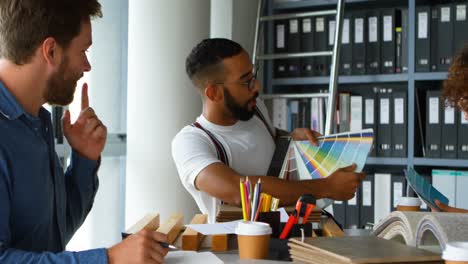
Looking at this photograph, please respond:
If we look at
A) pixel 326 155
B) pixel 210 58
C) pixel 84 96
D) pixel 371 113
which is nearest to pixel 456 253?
pixel 84 96

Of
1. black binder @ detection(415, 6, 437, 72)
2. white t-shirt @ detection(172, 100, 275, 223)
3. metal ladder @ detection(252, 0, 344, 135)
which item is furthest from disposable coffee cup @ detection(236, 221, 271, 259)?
black binder @ detection(415, 6, 437, 72)

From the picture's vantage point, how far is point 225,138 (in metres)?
2.16

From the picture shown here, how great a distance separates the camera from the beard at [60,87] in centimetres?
129

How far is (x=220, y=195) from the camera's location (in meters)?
1.94

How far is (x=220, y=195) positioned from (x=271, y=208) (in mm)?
439

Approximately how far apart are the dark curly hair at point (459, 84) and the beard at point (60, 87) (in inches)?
50.1

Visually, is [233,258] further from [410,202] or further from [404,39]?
[404,39]

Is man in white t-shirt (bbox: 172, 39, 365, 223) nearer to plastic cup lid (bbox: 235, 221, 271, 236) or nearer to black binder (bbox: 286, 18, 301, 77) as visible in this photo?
plastic cup lid (bbox: 235, 221, 271, 236)

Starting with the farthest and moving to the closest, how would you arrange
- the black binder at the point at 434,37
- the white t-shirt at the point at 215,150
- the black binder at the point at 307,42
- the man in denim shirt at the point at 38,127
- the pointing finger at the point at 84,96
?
the black binder at the point at 307,42
the black binder at the point at 434,37
the white t-shirt at the point at 215,150
the pointing finger at the point at 84,96
the man in denim shirt at the point at 38,127

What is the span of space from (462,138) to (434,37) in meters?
0.53

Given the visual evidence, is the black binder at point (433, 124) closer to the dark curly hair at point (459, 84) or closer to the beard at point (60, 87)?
the dark curly hair at point (459, 84)

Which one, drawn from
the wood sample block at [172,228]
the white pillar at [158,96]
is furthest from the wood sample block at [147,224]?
the white pillar at [158,96]

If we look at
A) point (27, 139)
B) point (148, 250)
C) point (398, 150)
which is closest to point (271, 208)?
point (148, 250)

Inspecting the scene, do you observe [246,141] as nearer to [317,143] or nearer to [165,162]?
[317,143]
